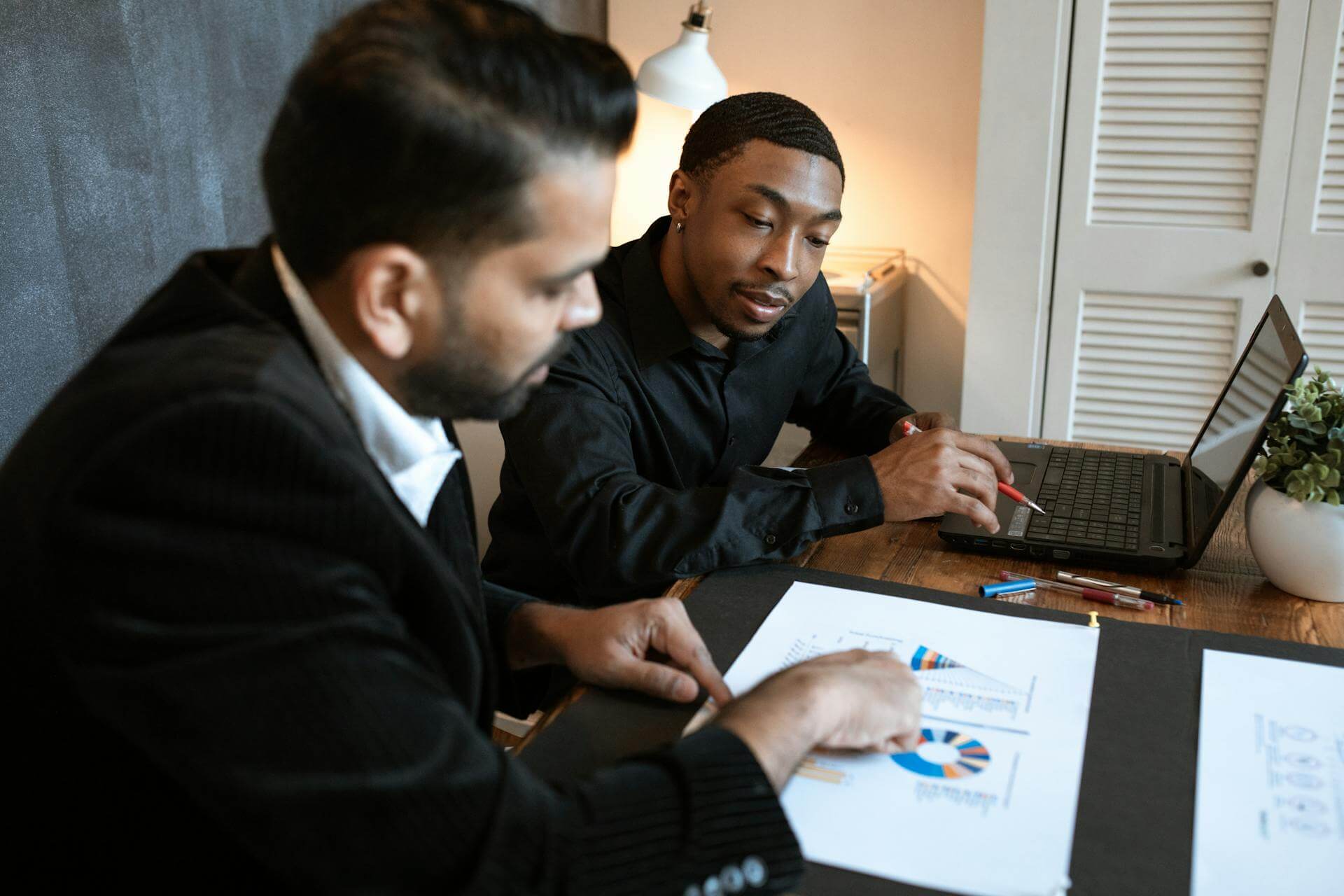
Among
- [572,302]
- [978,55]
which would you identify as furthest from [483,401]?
[978,55]

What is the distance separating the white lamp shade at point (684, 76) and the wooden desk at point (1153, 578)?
48.4 inches

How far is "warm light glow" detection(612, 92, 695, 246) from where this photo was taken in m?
3.14

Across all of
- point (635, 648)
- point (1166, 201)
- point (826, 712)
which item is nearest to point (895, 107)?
point (1166, 201)

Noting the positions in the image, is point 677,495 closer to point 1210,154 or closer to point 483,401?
point 483,401

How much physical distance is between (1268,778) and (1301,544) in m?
0.40

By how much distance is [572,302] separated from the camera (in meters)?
0.78

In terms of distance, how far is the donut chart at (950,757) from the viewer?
32.7 inches

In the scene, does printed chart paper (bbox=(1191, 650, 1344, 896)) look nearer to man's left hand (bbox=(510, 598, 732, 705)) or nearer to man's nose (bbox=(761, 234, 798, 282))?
man's left hand (bbox=(510, 598, 732, 705))

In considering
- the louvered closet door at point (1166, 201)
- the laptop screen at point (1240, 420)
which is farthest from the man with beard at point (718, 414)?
the louvered closet door at point (1166, 201)

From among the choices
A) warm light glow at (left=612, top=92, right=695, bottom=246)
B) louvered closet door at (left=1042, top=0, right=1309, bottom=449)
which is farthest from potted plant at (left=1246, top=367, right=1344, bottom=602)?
warm light glow at (left=612, top=92, right=695, bottom=246)

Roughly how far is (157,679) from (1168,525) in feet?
3.69

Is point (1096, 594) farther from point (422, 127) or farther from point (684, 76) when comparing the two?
point (684, 76)

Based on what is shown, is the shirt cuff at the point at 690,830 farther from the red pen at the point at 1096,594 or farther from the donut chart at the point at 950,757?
the red pen at the point at 1096,594

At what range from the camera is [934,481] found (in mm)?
1288
